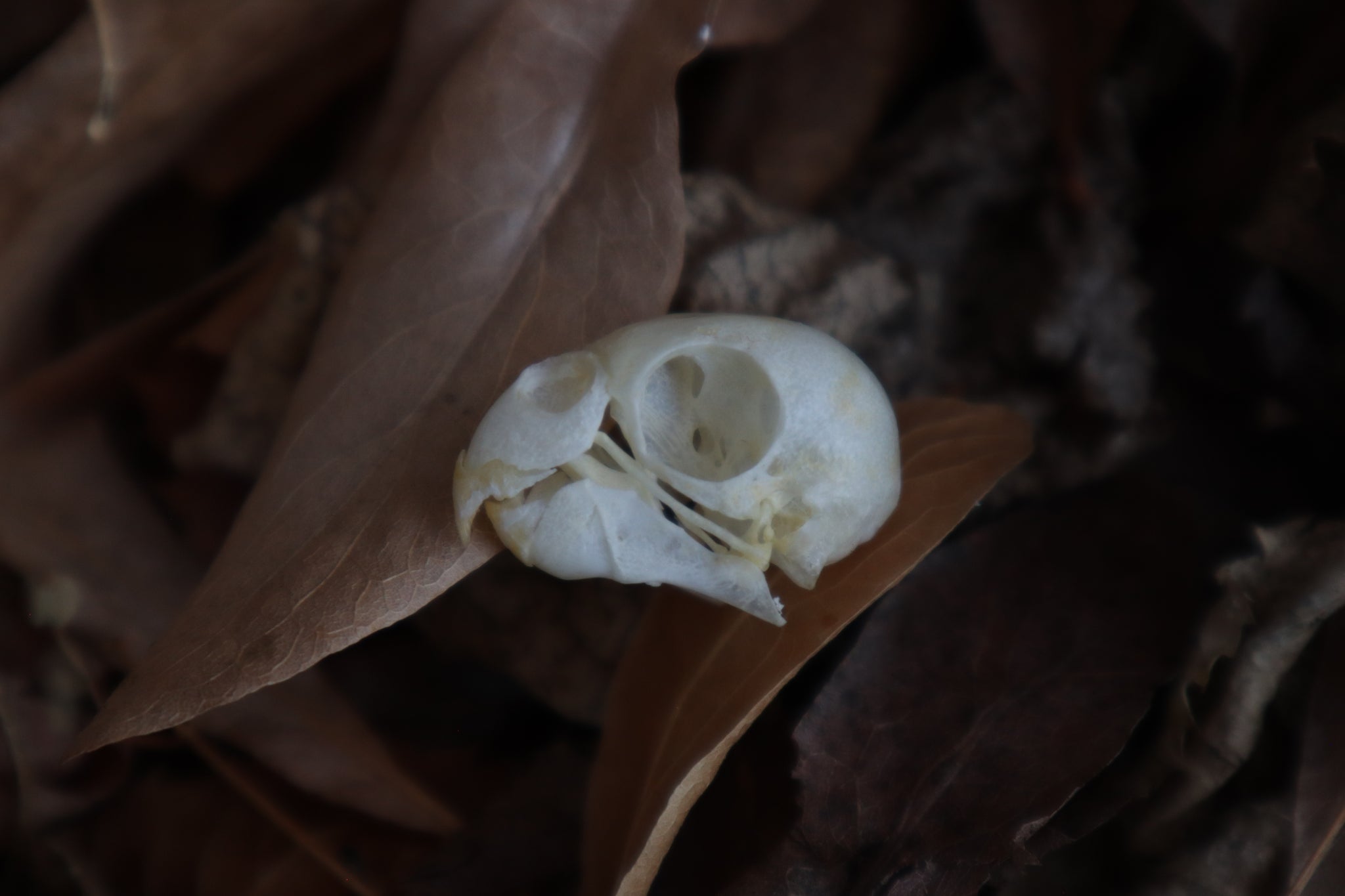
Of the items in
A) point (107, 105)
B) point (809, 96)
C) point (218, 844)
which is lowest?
point (218, 844)

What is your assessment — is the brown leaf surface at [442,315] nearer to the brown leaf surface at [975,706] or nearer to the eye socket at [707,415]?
the eye socket at [707,415]

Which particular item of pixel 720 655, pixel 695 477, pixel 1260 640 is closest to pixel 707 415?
pixel 695 477

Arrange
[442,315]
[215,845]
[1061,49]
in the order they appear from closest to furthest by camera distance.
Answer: [442,315]
[215,845]
[1061,49]

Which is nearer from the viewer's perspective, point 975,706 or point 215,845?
point 975,706

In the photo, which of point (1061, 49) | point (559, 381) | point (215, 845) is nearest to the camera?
point (559, 381)

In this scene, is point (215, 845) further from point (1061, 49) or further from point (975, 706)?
point (1061, 49)
